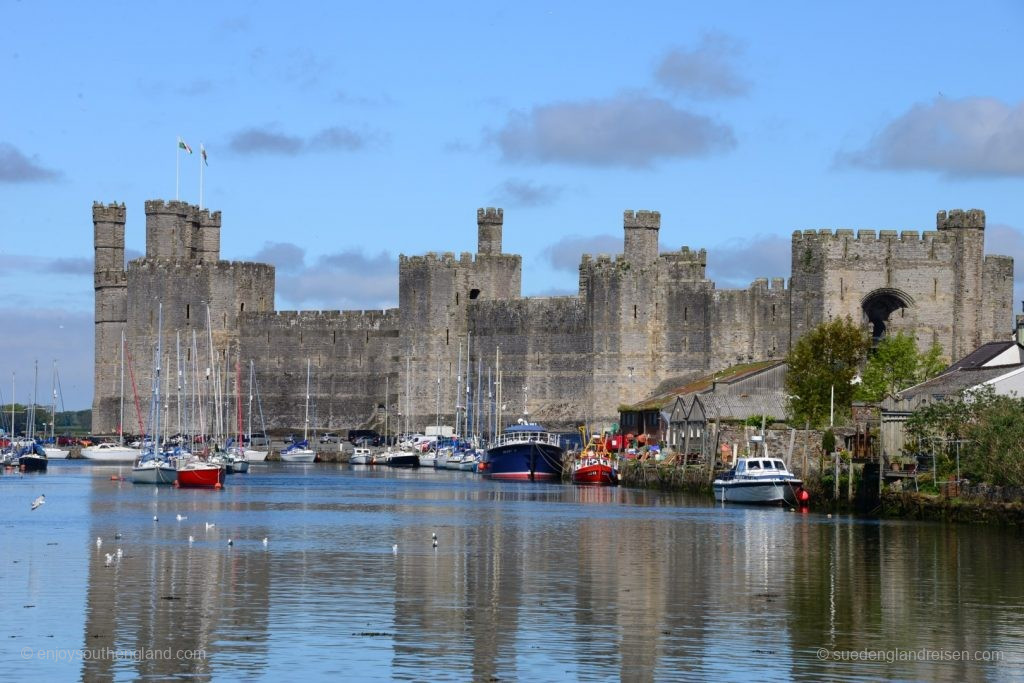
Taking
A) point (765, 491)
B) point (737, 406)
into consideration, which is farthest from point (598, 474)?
point (765, 491)

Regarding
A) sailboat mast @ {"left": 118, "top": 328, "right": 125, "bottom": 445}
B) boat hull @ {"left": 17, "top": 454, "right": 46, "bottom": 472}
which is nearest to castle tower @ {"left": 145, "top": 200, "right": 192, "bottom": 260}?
sailboat mast @ {"left": 118, "top": 328, "right": 125, "bottom": 445}

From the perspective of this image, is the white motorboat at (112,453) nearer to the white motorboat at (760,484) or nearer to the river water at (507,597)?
the white motorboat at (760,484)

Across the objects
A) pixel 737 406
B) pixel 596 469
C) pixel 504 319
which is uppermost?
pixel 504 319

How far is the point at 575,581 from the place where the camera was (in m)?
27.5

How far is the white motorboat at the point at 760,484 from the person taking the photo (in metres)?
46.0

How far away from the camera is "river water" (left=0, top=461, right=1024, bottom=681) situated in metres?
19.9

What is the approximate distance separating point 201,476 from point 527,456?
14967 mm

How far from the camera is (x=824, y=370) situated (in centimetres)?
5834

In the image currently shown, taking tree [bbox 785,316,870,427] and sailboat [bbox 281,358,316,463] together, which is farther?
sailboat [bbox 281,358,316,463]

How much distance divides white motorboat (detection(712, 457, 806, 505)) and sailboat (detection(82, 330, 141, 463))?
40622 millimetres

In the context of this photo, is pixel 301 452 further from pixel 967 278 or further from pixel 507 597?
pixel 507 597

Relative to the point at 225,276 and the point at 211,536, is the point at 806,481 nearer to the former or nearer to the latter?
the point at 211,536

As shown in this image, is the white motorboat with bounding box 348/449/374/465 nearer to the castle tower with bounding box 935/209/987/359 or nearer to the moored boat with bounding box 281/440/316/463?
the moored boat with bounding box 281/440/316/463

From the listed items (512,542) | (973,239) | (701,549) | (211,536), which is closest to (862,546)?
(701,549)
